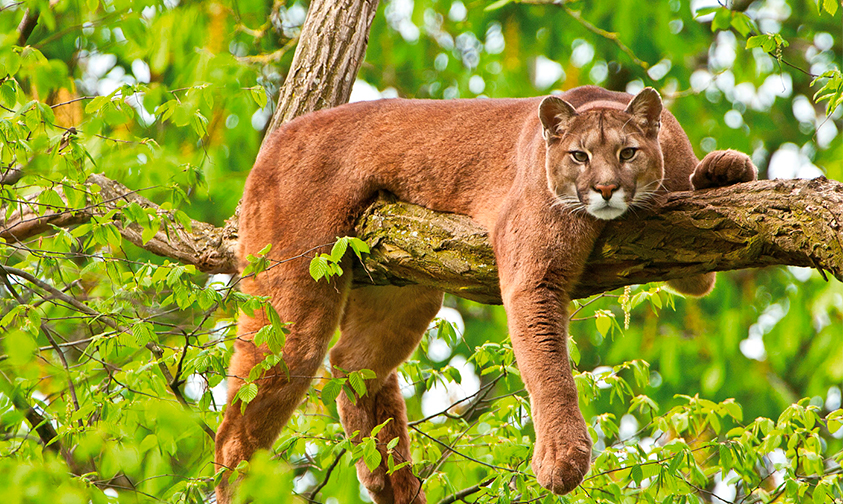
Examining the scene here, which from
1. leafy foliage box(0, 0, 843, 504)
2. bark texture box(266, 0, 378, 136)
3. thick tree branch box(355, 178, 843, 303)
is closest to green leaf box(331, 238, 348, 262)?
leafy foliage box(0, 0, 843, 504)

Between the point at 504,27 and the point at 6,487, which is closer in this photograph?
the point at 6,487

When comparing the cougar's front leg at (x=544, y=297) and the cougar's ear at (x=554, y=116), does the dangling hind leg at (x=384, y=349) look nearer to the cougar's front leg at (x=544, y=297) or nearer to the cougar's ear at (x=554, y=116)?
the cougar's front leg at (x=544, y=297)

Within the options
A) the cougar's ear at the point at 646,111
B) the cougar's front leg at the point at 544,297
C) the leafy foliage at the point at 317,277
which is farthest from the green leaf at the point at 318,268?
the cougar's ear at the point at 646,111

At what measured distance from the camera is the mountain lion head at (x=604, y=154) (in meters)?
4.05

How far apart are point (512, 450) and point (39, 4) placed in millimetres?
3416

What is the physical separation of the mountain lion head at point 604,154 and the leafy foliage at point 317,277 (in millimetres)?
718

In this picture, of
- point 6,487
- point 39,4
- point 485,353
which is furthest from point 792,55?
point 6,487

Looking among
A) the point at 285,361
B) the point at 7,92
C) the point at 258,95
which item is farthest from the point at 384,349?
the point at 7,92

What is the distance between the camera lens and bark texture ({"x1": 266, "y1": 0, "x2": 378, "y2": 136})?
600 centimetres

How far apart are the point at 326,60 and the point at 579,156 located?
2.38 meters

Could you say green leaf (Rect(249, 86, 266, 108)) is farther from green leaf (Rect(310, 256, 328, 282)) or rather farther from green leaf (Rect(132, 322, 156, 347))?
green leaf (Rect(132, 322, 156, 347))

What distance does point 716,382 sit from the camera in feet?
30.9

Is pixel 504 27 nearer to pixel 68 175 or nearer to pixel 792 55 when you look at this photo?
pixel 792 55

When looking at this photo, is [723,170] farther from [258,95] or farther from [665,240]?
[258,95]
